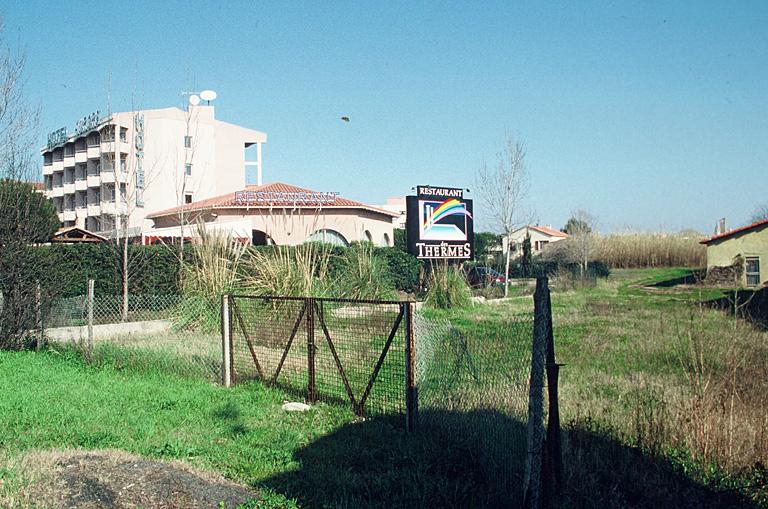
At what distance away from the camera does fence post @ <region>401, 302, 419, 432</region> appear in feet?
21.4

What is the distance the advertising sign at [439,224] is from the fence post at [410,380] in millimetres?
14751

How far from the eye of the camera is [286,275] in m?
12.8

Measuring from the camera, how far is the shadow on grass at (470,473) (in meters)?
4.88

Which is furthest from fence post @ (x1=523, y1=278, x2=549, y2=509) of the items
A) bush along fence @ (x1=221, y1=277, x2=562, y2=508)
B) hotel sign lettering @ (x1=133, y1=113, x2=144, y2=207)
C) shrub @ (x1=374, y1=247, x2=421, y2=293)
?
shrub @ (x1=374, y1=247, x2=421, y2=293)

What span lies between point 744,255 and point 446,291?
20349 millimetres

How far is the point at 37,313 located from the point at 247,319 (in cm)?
489

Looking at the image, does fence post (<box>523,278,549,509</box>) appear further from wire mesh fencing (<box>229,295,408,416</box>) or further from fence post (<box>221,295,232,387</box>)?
fence post (<box>221,295,232,387</box>)

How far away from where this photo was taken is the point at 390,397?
22.9 feet

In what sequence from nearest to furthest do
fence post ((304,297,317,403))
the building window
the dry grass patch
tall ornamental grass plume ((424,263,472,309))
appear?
the dry grass patch
fence post ((304,297,317,403))
tall ornamental grass plume ((424,263,472,309))
the building window

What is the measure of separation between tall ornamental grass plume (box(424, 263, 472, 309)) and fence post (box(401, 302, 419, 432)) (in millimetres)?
14514

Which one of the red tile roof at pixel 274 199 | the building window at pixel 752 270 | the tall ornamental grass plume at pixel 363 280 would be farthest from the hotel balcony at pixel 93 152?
the building window at pixel 752 270

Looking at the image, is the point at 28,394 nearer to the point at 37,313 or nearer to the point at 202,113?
the point at 37,313

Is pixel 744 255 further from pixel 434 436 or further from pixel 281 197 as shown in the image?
pixel 434 436

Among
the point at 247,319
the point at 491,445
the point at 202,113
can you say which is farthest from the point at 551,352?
the point at 202,113
